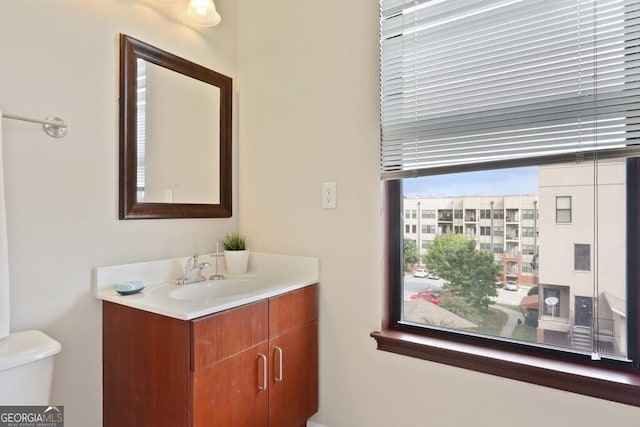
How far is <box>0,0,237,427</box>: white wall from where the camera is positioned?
1253mm

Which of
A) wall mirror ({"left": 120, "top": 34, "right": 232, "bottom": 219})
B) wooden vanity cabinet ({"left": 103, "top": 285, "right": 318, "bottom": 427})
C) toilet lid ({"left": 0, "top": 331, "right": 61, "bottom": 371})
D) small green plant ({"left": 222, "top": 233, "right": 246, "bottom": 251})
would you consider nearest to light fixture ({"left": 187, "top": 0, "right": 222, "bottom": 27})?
wall mirror ({"left": 120, "top": 34, "right": 232, "bottom": 219})

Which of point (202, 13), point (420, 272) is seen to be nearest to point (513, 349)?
point (420, 272)

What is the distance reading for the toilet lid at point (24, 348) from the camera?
104 cm

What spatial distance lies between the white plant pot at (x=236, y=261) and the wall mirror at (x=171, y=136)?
0.74 ft

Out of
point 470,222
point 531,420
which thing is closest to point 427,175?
point 470,222

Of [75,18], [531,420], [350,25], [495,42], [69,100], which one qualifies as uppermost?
[350,25]

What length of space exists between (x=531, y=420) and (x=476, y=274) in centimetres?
55

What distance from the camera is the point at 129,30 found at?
157 centimetres

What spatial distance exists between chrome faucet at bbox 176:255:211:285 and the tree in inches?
41.9

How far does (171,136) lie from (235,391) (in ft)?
3.85

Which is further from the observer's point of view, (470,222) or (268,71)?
(268,71)

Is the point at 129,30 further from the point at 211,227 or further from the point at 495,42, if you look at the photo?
the point at 495,42

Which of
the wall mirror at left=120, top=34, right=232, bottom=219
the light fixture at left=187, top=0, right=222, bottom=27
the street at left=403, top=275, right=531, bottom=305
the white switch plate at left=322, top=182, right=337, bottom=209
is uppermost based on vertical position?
the light fixture at left=187, top=0, right=222, bottom=27

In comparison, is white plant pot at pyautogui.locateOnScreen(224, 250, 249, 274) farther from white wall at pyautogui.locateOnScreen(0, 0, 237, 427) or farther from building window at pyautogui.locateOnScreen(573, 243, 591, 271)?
building window at pyautogui.locateOnScreen(573, 243, 591, 271)
